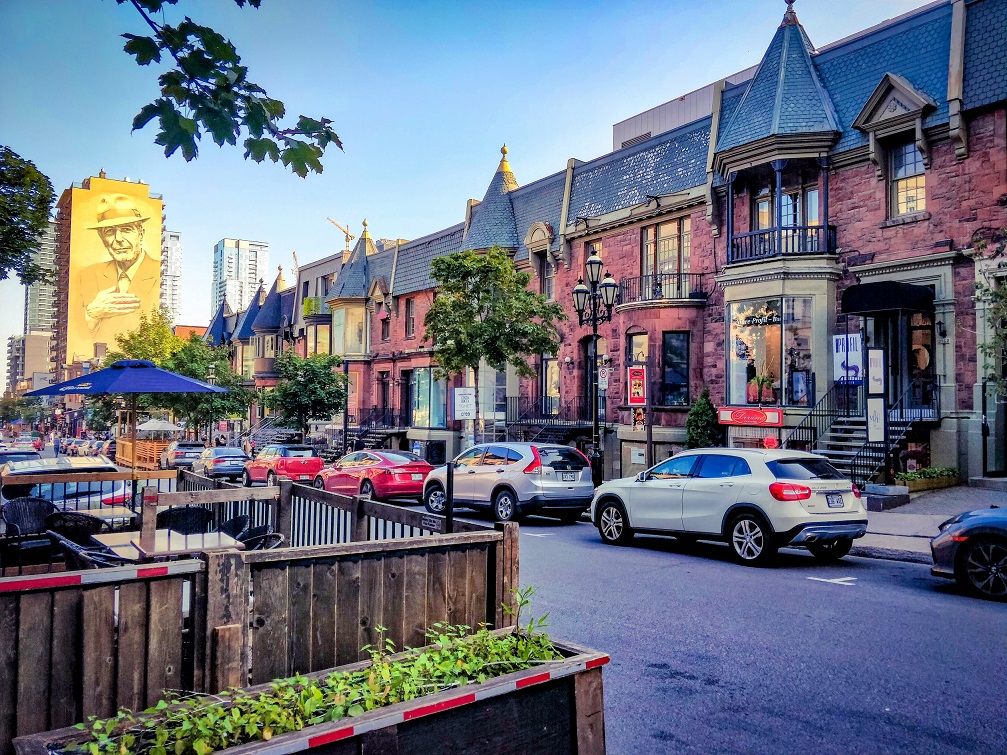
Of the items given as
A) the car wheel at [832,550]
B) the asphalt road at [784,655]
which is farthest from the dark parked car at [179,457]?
the car wheel at [832,550]

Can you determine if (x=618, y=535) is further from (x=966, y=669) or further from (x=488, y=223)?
(x=488, y=223)

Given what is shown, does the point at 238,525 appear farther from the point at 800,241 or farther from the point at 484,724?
the point at 800,241

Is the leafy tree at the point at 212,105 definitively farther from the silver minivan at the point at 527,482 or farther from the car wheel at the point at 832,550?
the silver minivan at the point at 527,482

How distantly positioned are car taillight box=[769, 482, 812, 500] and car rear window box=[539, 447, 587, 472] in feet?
18.4

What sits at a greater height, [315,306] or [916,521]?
[315,306]

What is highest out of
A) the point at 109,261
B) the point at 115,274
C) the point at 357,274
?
the point at 109,261

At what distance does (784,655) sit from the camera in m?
6.57

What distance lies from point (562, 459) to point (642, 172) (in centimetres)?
1464

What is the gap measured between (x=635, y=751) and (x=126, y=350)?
56.3m

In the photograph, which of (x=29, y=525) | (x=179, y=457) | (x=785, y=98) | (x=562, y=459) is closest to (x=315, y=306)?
(x=179, y=457)

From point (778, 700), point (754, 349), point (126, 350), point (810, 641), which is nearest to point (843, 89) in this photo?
point (754, 349)

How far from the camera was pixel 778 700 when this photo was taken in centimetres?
554

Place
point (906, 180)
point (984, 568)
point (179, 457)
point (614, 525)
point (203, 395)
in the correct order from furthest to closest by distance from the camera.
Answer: point (203, 395)
point (179, 457)
point (906, 180)
point (614, 525)
point (984, 568)

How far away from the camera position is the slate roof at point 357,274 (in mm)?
43594
